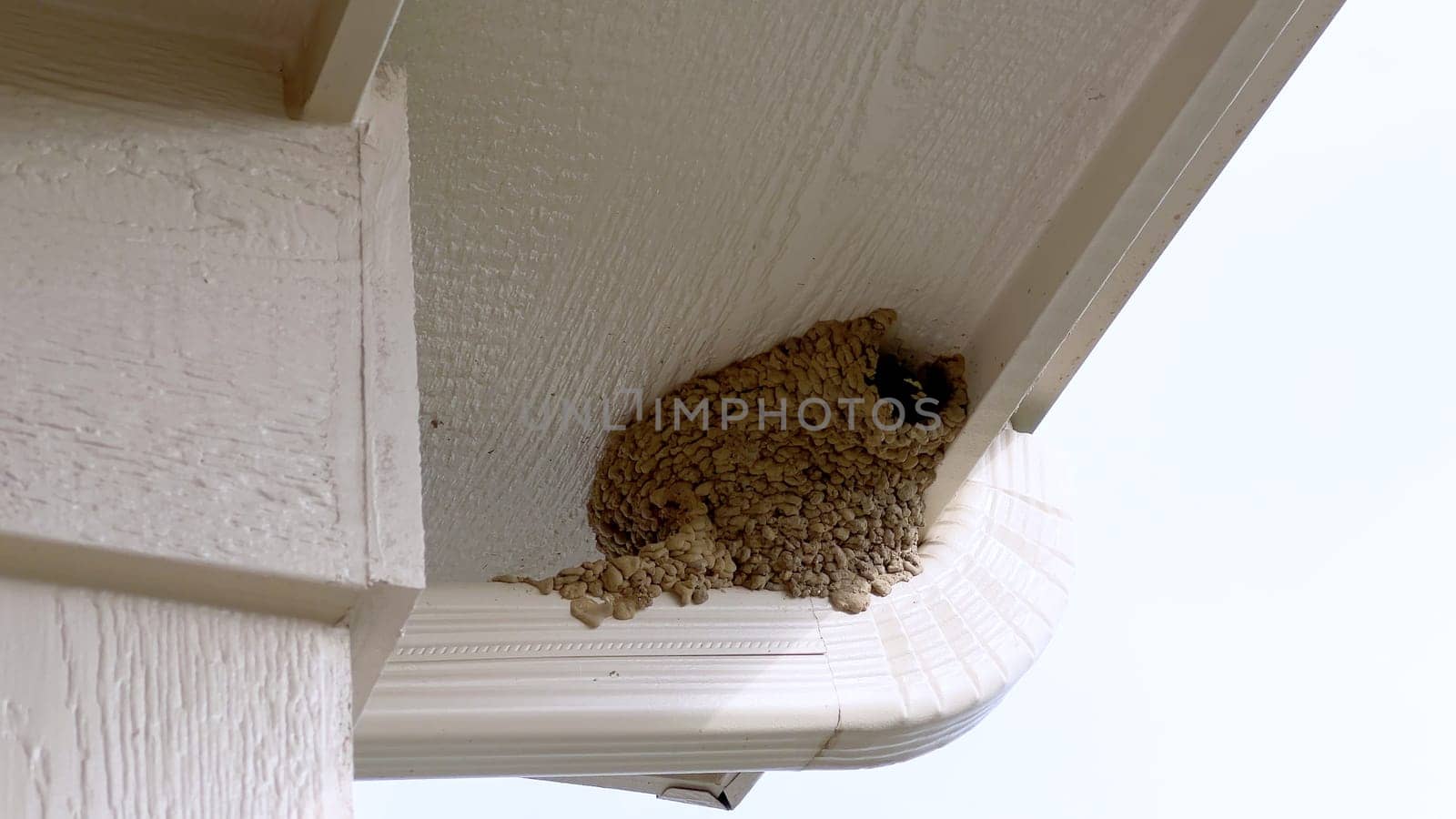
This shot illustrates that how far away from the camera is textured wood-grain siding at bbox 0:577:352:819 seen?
1.21m

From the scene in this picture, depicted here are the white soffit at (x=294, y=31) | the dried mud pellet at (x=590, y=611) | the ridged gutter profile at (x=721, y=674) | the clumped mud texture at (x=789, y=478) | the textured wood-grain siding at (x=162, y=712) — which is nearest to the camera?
the textured wood-grain siding at (x=162, y=712)

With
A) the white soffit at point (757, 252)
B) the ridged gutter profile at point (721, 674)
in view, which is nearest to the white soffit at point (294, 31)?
the white soffit at point (757, 252)

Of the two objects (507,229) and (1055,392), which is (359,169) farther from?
(1055,392)

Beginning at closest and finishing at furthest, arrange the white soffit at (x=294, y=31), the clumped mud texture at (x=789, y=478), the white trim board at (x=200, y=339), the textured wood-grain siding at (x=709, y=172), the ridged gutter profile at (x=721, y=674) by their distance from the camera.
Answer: the white trim board at (x=200, y=339) < the white soffit at (x=294, y=31) < the textured wood-grain siding at (x=709, y=172) < the ridged gutter profile at (x=721, y=674) < the clumped mud texture at (x=789, y=478)

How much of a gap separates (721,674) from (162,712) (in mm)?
1318

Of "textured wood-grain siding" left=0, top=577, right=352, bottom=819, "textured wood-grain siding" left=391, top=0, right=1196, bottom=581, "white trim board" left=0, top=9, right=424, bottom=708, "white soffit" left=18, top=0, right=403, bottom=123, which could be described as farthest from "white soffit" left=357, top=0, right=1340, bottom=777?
"textured wood-grain siding" left=0, top=577, right=352, bottom=819

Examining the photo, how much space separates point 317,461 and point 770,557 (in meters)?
1.42

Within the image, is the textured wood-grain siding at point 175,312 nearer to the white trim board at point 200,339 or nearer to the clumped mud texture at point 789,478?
the white trim board at point 200,339

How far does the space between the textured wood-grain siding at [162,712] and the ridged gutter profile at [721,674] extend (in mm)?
886

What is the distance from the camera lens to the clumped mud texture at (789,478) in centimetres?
275

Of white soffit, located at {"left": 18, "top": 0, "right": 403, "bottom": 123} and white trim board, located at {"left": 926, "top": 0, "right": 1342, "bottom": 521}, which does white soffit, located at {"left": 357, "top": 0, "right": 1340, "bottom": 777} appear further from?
white soffit, located at {"left": 18, "top": 0, "right": 403, "bottom": 123}

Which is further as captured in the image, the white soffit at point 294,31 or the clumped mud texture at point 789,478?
the clumped mud texture at point 789,478

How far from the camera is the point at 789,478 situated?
2.98 metres

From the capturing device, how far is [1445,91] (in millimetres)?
9172
